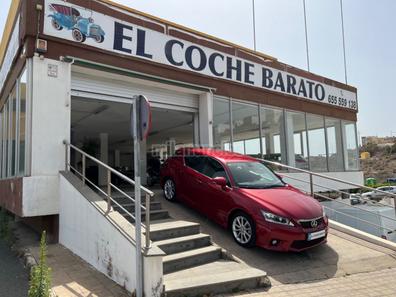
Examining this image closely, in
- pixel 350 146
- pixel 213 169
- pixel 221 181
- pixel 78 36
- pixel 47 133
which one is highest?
pixel 78 36

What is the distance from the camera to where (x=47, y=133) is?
26.3ft

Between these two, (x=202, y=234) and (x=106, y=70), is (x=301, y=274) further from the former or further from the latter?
(x=106, y=70)

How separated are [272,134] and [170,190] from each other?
244 inches

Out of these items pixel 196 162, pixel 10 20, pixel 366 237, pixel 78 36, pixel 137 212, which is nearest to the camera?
pixel 137 212

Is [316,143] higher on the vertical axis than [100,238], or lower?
higher

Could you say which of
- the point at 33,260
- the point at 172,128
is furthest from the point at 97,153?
the point at 33,260

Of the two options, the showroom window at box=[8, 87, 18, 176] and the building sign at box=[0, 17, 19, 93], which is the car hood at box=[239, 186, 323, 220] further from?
the building sign at box=[0, 17, 19, 93]

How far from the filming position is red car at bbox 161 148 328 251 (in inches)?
251

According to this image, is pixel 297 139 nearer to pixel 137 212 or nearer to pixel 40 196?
pixel 40 196

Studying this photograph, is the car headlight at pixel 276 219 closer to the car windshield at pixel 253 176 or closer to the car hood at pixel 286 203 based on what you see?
the car hood at pixel 286 203

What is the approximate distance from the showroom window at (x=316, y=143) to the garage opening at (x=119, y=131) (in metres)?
5.09

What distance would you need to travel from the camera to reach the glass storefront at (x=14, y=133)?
28.9ft

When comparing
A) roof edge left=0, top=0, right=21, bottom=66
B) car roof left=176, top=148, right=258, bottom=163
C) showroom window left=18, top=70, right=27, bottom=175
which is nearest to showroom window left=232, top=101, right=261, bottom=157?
car roof left=176, top=148, right=258, bottom=163

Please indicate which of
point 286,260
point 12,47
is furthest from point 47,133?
point 286,260
